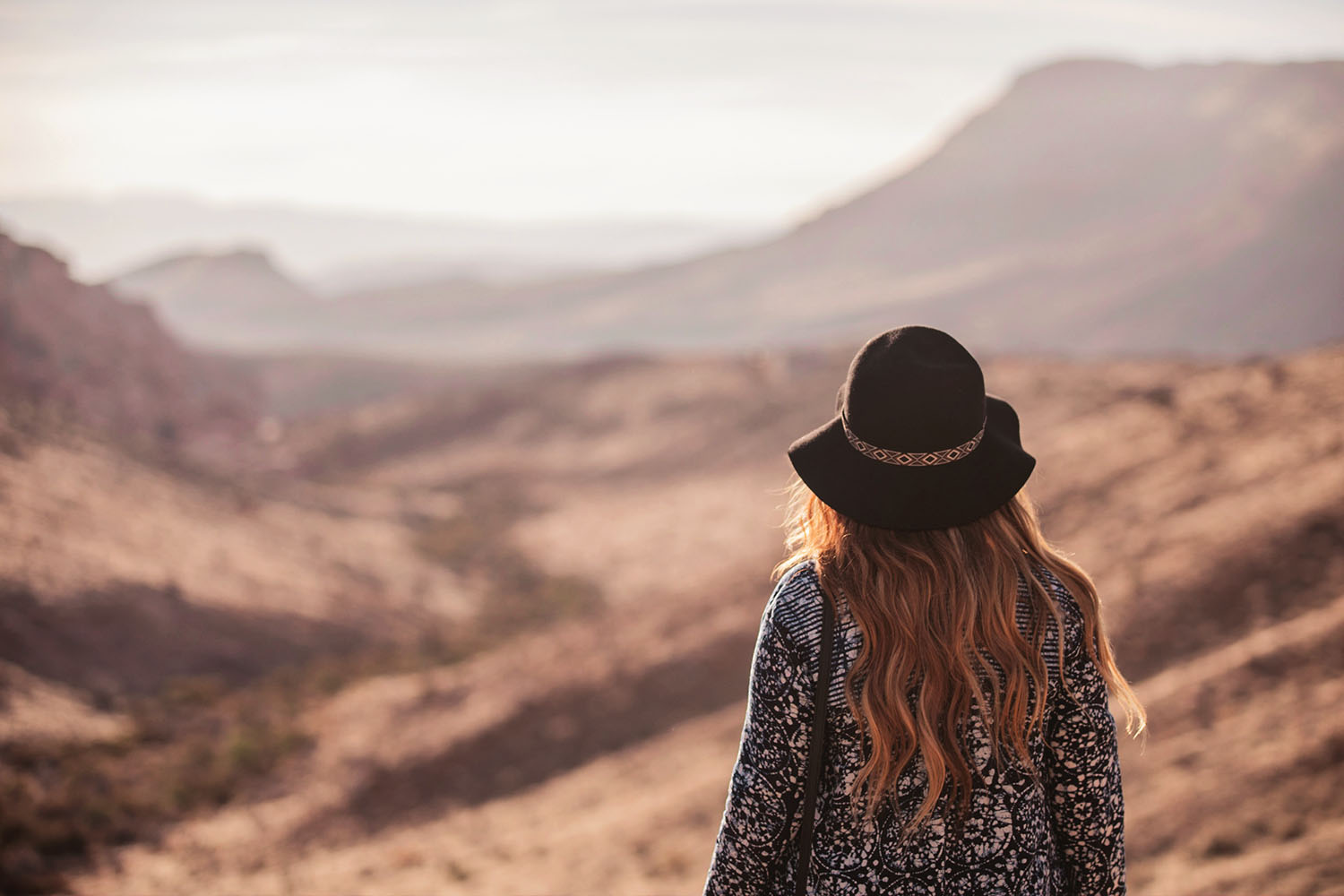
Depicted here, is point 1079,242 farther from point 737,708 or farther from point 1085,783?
point 1085,783

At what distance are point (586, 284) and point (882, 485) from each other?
463ft

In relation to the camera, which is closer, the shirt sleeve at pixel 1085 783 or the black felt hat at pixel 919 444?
the black felt hat at pixel 919 444

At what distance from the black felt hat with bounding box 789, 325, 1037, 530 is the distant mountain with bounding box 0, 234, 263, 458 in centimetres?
2545

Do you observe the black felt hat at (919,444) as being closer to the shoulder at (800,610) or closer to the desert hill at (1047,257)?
the shoulder at (800,610)

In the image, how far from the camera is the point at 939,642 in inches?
70.7

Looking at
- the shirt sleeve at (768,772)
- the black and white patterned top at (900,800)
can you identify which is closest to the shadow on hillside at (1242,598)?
the black and white patterned top at (900,800)

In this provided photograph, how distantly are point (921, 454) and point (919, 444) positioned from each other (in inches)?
0.8

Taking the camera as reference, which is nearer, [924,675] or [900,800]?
[924,675]

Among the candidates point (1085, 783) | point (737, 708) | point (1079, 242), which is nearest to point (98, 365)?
point (737, 708)

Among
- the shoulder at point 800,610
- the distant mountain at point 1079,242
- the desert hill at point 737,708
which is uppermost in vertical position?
the distant mountain at point 1079,242

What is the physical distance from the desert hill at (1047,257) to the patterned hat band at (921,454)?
74.5 meters

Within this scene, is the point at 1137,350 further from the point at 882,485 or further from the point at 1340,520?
the point at 882,485

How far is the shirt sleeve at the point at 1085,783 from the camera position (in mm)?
1913

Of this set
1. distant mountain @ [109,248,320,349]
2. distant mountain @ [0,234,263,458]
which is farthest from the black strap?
distant mountain @ [109,248,320,349]
